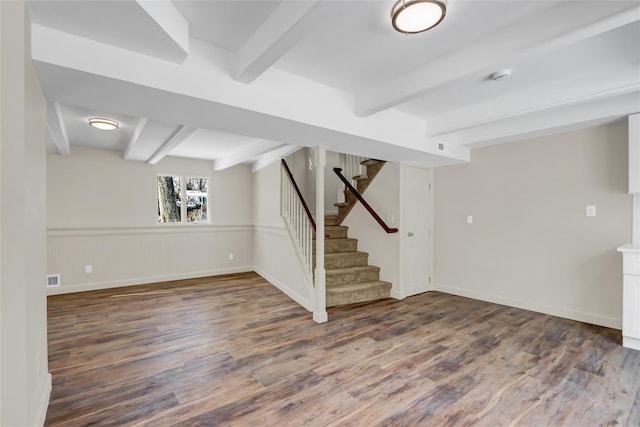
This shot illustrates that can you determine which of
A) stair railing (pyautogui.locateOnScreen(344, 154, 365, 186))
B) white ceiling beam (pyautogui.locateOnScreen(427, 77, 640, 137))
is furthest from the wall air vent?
white ceiling beam (pyautogui.locateOnScreen(427, 77, 640, 137))

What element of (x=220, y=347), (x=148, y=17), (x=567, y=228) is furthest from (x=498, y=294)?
(x=148, y=17)

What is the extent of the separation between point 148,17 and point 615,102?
4038mm

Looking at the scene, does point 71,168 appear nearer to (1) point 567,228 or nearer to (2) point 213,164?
(2) point 213,164

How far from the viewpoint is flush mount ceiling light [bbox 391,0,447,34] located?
1.56 meters

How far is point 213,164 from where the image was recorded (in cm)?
611

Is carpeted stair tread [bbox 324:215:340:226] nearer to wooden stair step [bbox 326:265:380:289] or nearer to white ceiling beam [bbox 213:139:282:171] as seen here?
wooden stair step [bbox 326:265:380:289]

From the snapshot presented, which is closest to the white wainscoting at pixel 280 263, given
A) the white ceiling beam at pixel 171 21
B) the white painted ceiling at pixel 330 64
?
the white painted ceiling at pixel 330 64

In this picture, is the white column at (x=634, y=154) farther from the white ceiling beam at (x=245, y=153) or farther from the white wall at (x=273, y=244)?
the white ceiling beam at (x=245, y=153)

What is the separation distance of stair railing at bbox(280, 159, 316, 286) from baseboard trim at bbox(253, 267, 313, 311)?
342mm

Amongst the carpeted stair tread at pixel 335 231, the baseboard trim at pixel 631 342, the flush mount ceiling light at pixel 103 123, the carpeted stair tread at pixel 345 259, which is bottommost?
the baseboard trim at pixel 631 342

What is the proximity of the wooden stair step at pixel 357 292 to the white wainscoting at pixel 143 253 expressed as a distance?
9.82 ft

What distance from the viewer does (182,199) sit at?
19.4 ft

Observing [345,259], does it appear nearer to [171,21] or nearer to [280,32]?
[280,32]

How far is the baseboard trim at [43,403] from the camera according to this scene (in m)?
→ 1.68
